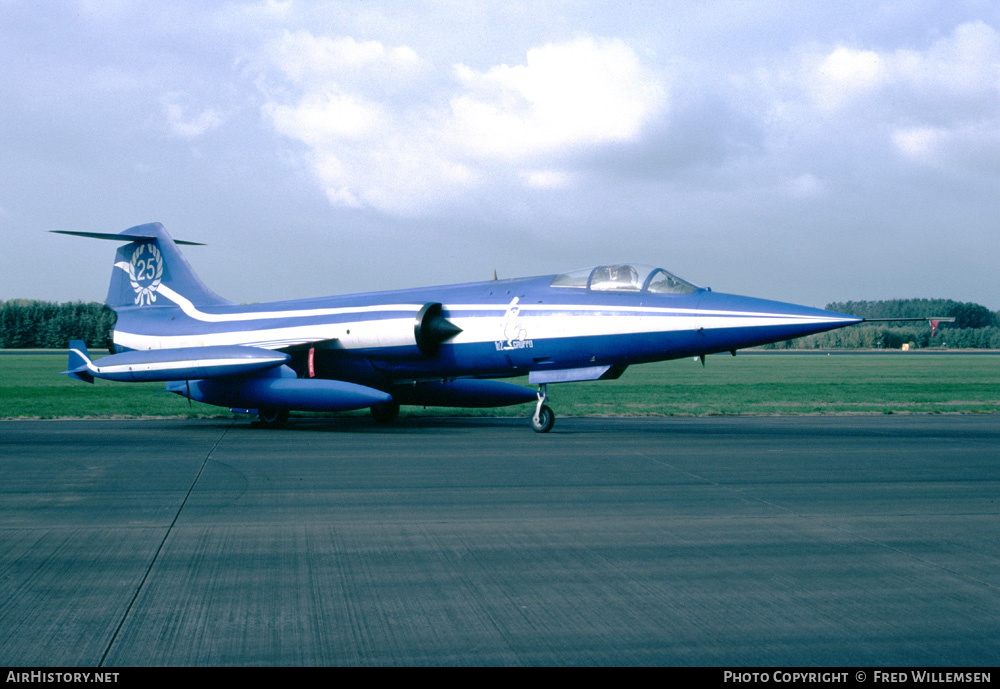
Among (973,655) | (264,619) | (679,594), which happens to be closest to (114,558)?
(264,619)

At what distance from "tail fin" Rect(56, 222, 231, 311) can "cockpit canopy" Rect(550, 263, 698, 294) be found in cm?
1082

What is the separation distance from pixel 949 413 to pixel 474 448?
15.4 m

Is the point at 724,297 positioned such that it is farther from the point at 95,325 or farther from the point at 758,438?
the point at 95,325

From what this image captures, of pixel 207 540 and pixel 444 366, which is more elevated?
pixel 444 366

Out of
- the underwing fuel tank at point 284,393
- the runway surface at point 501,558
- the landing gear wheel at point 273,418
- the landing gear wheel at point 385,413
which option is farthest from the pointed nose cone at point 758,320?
the landing gear wheel at point 273,418

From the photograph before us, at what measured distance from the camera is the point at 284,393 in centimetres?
1856

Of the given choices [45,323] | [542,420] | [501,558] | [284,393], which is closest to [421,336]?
[284,393]

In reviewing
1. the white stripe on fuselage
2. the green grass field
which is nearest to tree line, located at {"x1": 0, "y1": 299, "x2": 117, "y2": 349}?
the green grass field

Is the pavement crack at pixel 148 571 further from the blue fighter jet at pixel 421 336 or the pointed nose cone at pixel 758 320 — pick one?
the pointed nose cone at pixel 758 320

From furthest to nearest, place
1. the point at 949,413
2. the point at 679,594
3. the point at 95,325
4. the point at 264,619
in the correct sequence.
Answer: the point at 95,325 → the point at 949,413 → the point at 679,594 → the point at 264,619

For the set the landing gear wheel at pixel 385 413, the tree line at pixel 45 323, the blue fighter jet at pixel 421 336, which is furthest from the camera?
the tree line at pixel 45 323

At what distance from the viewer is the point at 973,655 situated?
14.3 feet

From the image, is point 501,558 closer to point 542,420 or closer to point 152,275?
point 542,420

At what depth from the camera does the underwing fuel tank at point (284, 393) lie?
693 inches
